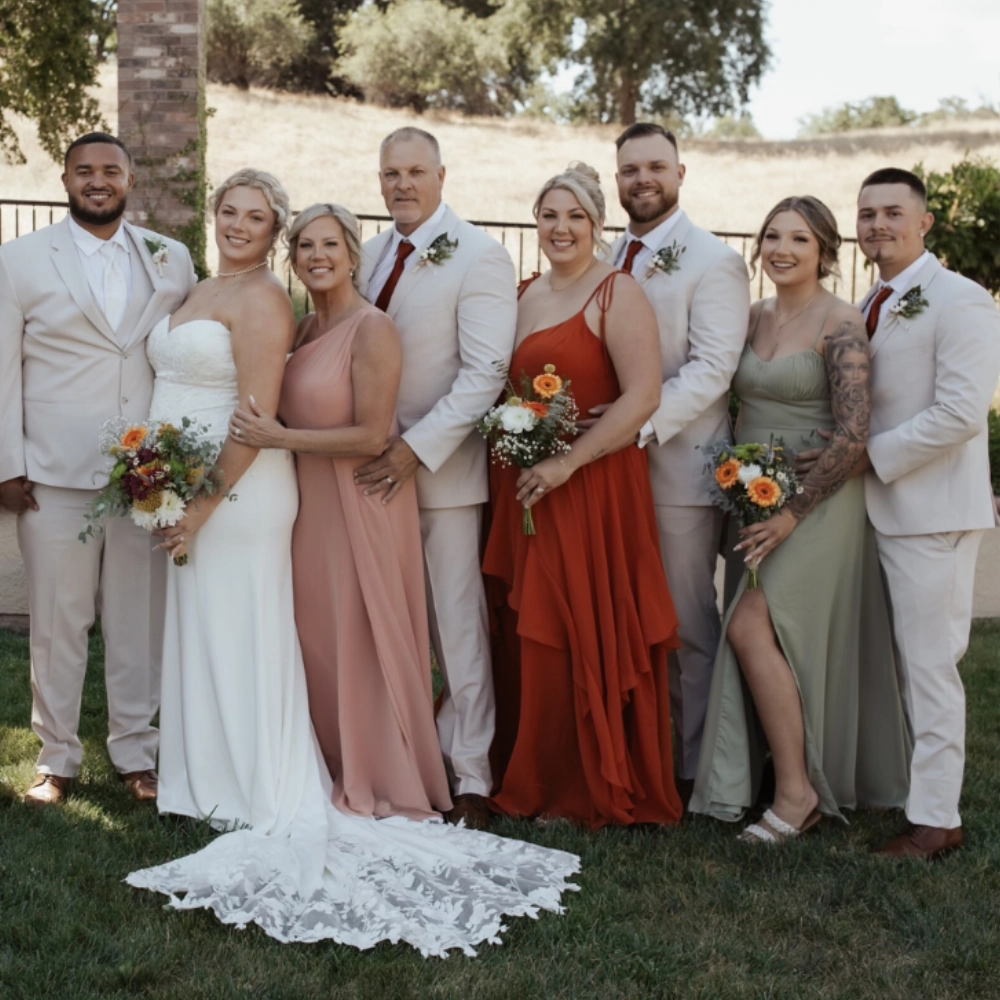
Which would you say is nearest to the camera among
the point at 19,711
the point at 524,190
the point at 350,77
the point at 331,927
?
the point at 331,927

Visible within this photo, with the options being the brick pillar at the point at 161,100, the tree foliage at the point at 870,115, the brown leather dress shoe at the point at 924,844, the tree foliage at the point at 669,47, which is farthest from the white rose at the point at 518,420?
the tree foliage at the point at 870,115

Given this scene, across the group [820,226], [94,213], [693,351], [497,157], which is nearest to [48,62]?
[94,213]

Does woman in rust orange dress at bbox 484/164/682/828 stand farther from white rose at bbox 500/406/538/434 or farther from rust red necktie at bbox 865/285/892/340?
rust red necktie at bbox 865/285/892/340

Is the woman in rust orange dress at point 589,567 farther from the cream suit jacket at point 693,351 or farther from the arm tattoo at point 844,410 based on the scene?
the arm tattoo at point 844,410

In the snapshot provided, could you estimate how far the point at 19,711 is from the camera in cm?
599

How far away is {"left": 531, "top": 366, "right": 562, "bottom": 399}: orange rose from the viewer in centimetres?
443

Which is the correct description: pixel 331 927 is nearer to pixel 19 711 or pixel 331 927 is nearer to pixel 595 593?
pixel 595 593

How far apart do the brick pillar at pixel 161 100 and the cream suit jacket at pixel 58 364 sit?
208 inches

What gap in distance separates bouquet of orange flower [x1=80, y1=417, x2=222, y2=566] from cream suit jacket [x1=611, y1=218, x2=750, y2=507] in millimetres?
1711

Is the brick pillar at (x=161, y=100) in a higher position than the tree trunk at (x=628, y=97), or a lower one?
lower

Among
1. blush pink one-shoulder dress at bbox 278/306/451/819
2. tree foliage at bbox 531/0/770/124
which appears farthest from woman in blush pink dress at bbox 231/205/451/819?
tree foliage at bbox 531/0/770/124

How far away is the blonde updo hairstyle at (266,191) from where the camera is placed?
4.47 m

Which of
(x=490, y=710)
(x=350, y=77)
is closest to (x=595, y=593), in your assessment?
(x=490, y=710)

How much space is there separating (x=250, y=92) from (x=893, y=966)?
35.8 m
